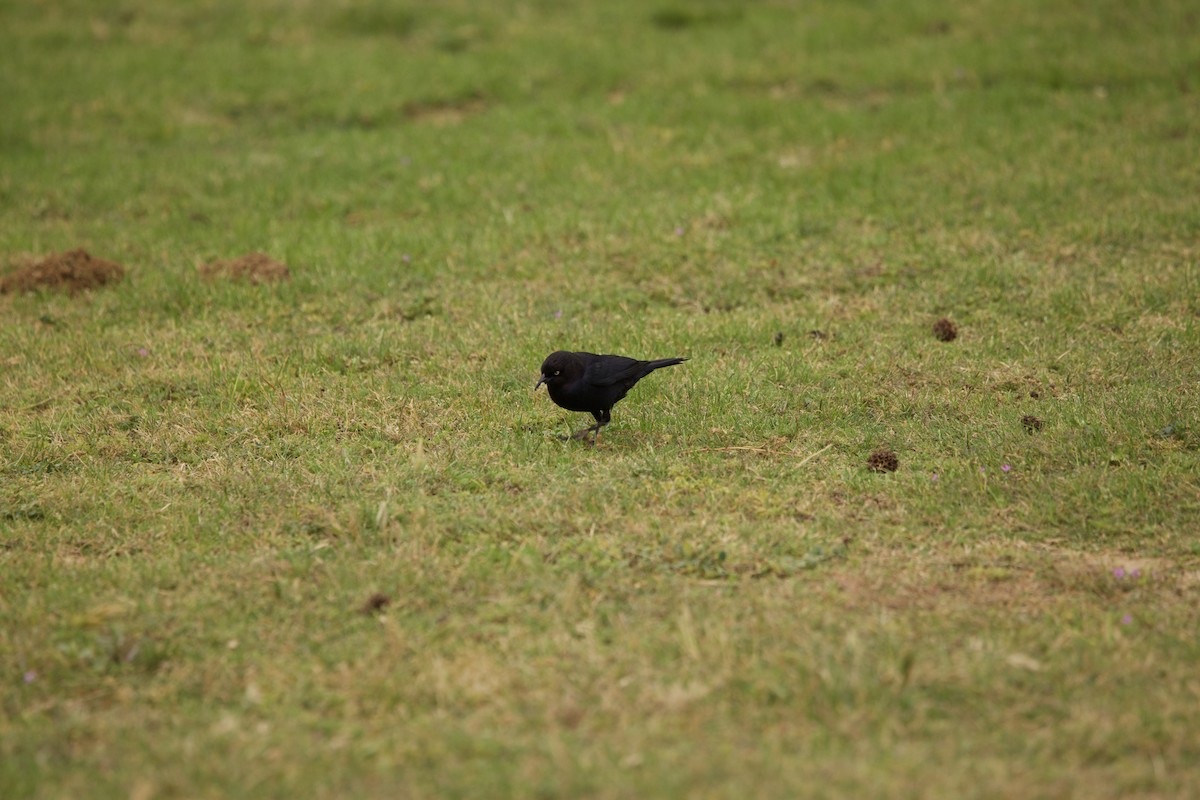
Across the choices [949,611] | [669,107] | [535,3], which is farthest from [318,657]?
[535,3]

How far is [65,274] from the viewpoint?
8977mm

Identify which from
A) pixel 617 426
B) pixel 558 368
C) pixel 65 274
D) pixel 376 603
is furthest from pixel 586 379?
pixel 65 274

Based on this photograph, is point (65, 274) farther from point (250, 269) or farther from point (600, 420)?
point (600, 420)

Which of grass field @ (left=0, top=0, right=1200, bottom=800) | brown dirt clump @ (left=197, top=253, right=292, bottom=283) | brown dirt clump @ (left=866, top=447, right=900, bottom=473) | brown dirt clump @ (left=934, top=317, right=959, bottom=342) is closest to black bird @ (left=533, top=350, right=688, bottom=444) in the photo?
grass field @ (left=0, top=0, right=1200, bottom=800)

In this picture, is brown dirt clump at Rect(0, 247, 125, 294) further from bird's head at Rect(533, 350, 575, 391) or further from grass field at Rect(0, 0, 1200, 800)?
bird's head at Rect(533, 350, 575, 391)

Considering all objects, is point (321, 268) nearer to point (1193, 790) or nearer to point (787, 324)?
point (787, 324)

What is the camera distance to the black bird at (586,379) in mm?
6266

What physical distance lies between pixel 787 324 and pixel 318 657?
4.48 meters

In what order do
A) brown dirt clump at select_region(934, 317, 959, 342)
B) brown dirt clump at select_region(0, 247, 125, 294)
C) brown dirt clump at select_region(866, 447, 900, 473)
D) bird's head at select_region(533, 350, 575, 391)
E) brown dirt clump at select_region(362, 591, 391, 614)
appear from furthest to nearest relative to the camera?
brown dirt clump at select_region(0, 247, 125, 294), brown dirt clump at select_region(934, 317, 959, 342), bird's head at select_region(533, 350, 575, 391), brown dirt clump at select_region(866, 447, 900, 473), brown dirt clump at select_region(362, 591, 391, 614)

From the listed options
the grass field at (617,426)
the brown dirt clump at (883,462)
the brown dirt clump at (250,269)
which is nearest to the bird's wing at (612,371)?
the grass field at (617,426)

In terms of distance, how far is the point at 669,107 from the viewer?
40.8ft

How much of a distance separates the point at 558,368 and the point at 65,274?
15.7 ft

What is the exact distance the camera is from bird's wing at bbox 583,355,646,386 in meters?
6.30

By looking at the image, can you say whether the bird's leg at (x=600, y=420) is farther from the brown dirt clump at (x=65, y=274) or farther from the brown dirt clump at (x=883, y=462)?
the brown dirt clump at (x=65, y=274)
